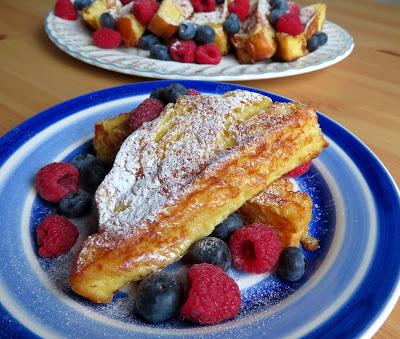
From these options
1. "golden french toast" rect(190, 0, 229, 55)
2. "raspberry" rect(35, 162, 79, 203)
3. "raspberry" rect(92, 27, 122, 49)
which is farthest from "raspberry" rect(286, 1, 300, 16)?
"raspberry" rect(35, 162, 79, 203)

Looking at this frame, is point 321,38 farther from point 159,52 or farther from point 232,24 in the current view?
point 159,52

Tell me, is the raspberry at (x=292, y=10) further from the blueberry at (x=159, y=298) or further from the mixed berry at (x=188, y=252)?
the blueberry at (x=159, y=298)

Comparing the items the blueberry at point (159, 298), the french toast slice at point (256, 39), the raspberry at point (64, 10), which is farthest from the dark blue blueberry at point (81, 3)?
the blueberry at point (159, 298)

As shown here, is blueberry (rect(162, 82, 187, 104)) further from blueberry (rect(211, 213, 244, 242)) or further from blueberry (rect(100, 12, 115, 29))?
blueberry (rect(100, 12, 115, 29))

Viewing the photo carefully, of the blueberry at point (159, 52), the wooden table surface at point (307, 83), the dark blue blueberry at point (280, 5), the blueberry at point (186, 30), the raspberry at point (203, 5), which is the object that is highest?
the dark blue blueberry at point (280, 5)

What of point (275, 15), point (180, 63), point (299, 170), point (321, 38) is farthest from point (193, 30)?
point (299, 170)
